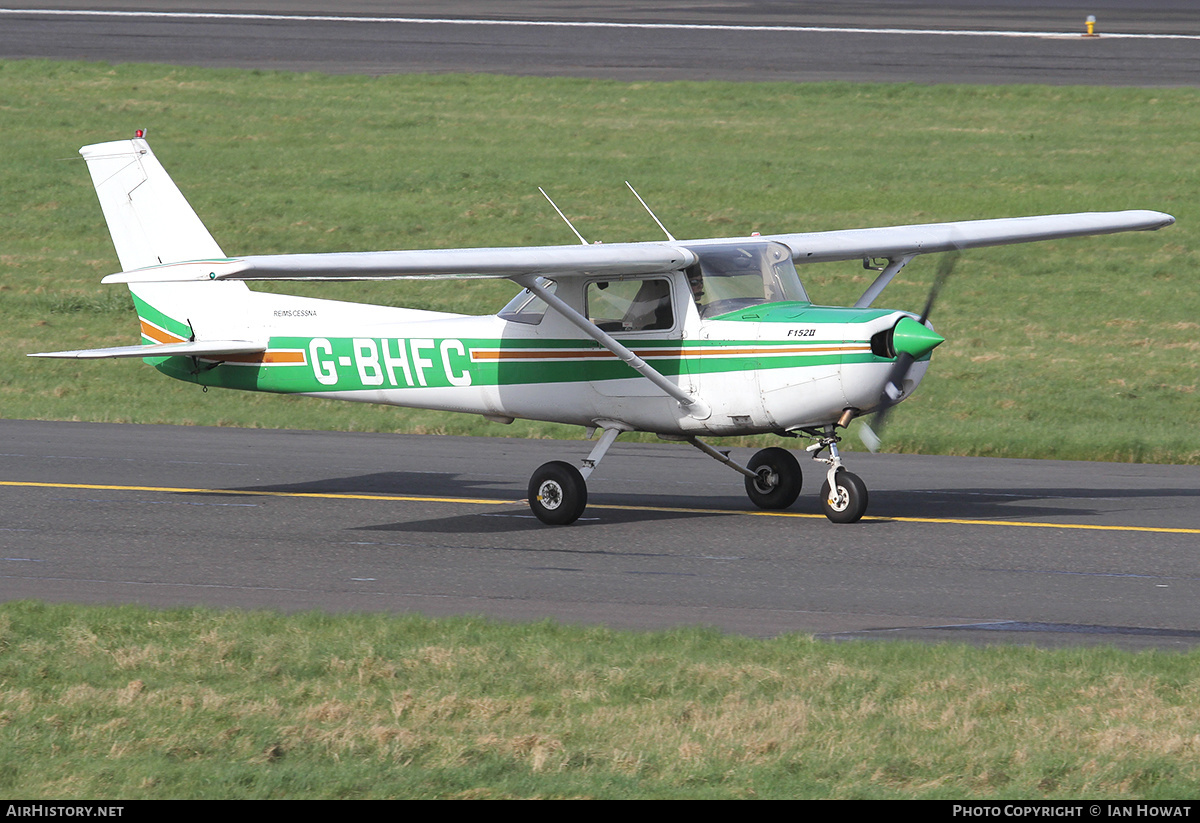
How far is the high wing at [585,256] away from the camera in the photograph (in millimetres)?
10891

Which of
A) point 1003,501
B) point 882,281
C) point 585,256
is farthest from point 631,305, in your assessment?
point 1003,501

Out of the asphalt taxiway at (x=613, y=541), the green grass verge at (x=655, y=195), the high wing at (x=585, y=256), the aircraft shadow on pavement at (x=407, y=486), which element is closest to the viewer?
the asphalt taxiway at (x=613, y=541)

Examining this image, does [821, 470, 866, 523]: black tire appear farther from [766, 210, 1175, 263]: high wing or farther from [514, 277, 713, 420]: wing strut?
[766, 210, 1175, 263]: high wing

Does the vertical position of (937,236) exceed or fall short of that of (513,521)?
it exceeds it

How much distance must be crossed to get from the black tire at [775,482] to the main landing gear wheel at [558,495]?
164 centimetres

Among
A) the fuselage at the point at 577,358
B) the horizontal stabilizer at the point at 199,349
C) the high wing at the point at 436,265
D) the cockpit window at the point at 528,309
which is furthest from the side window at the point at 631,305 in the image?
the horizontal stabilizer at the point at 199,349

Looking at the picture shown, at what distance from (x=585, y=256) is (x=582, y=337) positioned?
104 centimetres

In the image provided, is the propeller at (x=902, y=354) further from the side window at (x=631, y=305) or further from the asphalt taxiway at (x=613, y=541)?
the side window at (x=631, y=305)

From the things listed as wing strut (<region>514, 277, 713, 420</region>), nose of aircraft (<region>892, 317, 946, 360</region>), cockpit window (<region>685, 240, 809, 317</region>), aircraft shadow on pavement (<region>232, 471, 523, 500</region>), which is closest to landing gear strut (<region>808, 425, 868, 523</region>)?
wing strut (<region>514, 277, 713, 420</region>)

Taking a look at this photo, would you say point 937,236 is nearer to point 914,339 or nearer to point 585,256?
point 914,339

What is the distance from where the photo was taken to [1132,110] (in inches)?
1335

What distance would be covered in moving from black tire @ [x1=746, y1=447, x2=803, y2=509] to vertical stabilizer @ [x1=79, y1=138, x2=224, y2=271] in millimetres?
5400

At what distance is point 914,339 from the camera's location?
38.8 ft

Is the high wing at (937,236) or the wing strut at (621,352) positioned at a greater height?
the high wing at (937,236)
